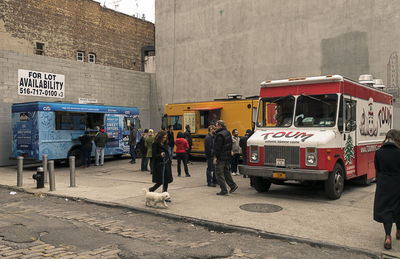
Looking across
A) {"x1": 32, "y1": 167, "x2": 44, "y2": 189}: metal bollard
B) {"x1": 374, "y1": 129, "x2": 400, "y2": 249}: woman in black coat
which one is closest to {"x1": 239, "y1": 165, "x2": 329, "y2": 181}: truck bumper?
{"x1": 374, "y1": 129, "x2": 400, "y2": 249}: woman in black coat

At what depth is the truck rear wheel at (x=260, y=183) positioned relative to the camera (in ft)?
33.8

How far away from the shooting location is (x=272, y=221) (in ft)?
23.6

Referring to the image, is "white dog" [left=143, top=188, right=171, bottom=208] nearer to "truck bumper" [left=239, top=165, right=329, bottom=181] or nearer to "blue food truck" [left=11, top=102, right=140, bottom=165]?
"truck bumper" [left=239, top=165, right=329, bottom=181]

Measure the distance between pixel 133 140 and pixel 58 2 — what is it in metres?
14.4

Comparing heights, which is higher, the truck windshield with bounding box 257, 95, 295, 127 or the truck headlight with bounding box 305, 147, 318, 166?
the truck windshield with bounding box 257, 95, 295, 127

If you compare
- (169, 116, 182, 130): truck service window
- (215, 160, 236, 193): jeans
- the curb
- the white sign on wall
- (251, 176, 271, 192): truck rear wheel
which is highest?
the white sign on wall

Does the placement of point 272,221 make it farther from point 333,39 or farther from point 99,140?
point 333,39

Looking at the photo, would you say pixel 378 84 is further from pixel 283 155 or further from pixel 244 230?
pixel 244 230

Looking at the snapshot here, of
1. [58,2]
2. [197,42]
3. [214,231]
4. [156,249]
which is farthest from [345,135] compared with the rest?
[58,2]

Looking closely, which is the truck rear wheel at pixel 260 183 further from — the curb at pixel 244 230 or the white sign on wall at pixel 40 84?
the white sign on wall at pixel 40 84

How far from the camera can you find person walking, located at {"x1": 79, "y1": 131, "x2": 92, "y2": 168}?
16844 mm

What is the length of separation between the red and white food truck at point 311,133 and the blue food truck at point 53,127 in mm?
9617

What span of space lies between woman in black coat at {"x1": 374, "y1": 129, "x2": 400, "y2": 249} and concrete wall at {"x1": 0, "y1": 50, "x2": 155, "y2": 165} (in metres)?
16.8

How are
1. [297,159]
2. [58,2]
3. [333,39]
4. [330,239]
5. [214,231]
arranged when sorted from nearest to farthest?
[330,239] < [214,231] < [297,159] < [333,39] < [58,2]
